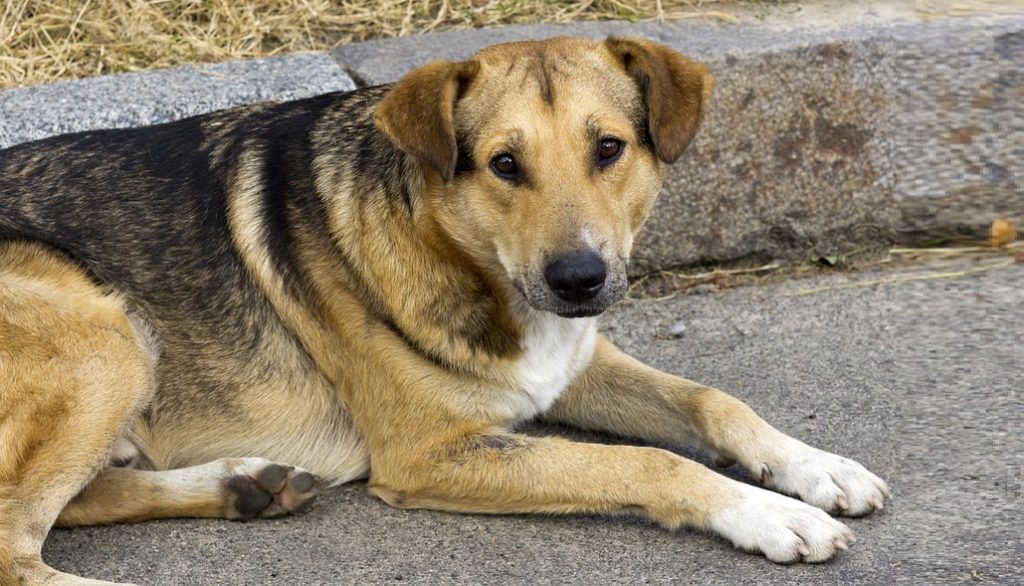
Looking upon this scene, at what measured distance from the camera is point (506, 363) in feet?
14.0

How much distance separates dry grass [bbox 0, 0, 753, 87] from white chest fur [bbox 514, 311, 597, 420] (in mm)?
2728

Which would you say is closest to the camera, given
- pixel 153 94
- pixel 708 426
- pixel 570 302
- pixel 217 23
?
pixel 570 302

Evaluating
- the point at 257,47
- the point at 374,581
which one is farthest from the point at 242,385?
the point at 257,47

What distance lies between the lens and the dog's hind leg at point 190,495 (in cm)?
428

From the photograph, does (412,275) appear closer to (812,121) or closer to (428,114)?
(428,114)

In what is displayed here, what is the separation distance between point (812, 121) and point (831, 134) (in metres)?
0.13

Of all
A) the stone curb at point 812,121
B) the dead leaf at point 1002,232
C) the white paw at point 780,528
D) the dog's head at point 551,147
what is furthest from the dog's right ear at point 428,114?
the dead leaf at point 1002,232

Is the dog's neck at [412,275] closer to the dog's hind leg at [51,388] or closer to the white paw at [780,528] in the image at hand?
the dog's hind leg at [51,388]

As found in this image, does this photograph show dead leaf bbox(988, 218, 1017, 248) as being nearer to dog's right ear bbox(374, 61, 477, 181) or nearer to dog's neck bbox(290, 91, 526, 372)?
dog's neck bbox(290, 91, 526, 372)

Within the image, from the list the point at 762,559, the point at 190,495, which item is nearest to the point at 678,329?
the point at 762,559

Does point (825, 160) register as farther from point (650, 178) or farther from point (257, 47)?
point (257, 47)

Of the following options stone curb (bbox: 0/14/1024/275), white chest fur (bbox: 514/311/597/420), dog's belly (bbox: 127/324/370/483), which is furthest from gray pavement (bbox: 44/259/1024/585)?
stone curb (bbox: 0/14/1024/275)

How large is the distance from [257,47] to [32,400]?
3018 mm

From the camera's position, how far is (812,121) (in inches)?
238
